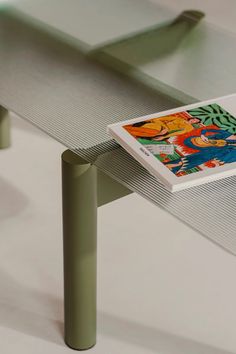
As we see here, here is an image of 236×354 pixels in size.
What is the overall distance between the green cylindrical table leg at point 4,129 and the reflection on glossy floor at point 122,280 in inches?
5.4

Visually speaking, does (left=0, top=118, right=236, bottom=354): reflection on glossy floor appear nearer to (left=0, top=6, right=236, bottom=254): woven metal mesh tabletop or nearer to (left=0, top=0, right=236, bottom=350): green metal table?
(left=0, top=0, right=236, bottom=350): green metal table

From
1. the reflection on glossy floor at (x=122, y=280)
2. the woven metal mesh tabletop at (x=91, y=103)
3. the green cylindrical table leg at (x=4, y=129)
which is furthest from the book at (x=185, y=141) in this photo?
the green cylindrical table leg at (x=4, y=129)

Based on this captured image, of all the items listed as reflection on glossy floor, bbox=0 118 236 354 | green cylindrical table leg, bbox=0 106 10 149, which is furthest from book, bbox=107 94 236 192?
green cylindrical table leg, bbox=0 106 10 149

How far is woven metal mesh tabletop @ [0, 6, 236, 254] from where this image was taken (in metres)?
1.50

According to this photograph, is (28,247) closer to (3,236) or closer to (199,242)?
(3,236)

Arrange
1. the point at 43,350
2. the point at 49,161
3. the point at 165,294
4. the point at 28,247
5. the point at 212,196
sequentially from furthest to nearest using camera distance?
1. the point at 49,161
2. the point at 28,247
3. the point at 165,294
4. the point at 43,350
5. the point at 212,196

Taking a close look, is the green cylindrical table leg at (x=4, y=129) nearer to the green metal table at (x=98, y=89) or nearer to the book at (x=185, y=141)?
the green metal table at (x=98, y=89)

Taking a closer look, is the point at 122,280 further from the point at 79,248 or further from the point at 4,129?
the point at 4,129

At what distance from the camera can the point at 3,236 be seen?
7.43ft

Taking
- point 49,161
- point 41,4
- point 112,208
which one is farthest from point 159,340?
point 41,4

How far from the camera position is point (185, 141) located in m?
1.64

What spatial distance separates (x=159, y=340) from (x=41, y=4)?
101 centimetres

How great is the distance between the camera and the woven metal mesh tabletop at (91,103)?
150cm

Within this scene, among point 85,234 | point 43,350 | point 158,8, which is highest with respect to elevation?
point 158,8
